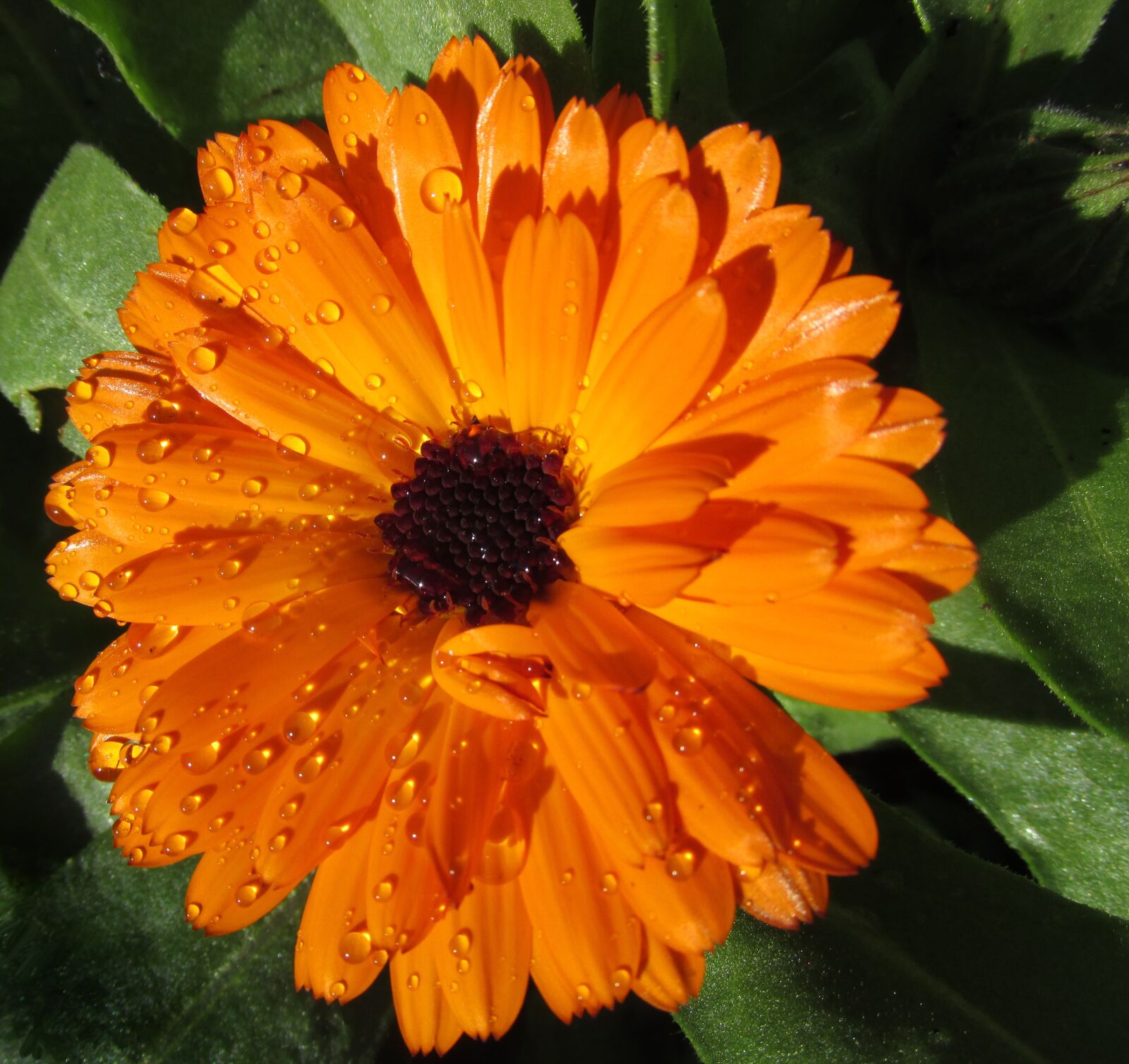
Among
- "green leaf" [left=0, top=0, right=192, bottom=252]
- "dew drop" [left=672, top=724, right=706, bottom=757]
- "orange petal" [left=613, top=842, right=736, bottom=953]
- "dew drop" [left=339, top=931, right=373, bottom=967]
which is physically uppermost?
"green leaf" [left=0, top=0, right=192, bottom=252]

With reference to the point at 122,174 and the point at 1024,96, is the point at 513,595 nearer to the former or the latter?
the point at 122,174

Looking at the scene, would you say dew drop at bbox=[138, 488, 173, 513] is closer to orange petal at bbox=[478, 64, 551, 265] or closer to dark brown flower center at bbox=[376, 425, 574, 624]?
dark brown flower center at bbox=[376, 425, 574, 624]

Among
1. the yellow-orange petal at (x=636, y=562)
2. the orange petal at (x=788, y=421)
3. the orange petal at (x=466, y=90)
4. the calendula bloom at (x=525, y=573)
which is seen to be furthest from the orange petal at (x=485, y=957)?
the orange petal at (x=466, y=90)

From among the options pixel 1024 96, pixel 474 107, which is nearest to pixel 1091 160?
pixel 1024 96

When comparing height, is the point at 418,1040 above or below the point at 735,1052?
below

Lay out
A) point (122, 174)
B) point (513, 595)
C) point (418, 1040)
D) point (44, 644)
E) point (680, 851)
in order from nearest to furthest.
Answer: point (680, 851)
point (418, 1040)
point (513, 595)
point (122, 174)
point (44, 644)

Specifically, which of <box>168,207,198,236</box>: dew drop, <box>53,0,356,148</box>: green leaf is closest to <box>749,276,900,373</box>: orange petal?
<box>168,207,198,236</box>: dew drop
